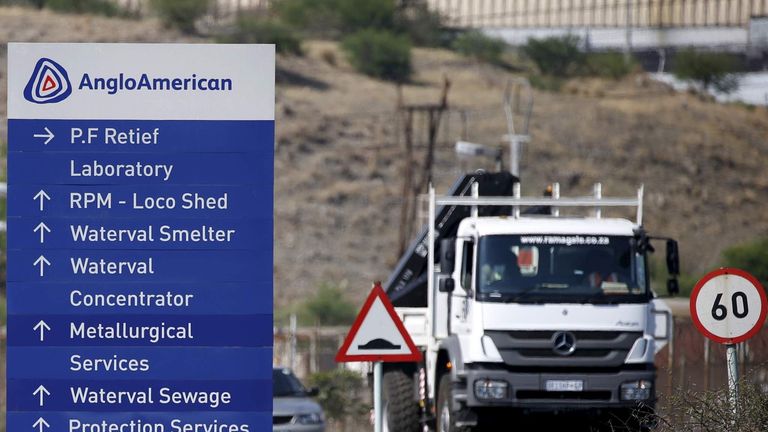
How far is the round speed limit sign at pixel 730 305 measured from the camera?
1162 cm

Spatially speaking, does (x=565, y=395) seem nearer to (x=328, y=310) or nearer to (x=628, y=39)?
(x=328, y=310)

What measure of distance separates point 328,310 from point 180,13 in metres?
40.0

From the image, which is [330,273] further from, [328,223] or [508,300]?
[508,300]

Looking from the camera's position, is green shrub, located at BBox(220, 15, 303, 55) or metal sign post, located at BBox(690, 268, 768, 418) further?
green shrub, located at BBox(220, 15, 303, 55)

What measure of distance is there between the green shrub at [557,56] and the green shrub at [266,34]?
15349 mm

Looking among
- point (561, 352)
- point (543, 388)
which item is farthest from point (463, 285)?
point (543, 388)

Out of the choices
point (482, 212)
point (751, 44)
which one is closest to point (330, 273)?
point (751, 44)

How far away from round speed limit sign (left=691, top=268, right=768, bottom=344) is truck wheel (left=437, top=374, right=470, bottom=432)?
5.86 metres

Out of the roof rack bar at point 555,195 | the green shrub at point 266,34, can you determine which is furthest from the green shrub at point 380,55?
the roof rack bar at point 555,195

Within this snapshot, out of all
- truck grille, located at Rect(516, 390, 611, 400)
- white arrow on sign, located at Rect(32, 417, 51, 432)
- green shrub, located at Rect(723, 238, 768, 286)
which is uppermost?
green shrub, located at Rect(723, 238, 768, 286)

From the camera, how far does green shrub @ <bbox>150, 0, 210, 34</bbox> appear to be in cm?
8456

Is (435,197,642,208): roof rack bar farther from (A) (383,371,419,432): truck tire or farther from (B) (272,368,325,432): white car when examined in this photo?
(B) (272,368,325,432): white car

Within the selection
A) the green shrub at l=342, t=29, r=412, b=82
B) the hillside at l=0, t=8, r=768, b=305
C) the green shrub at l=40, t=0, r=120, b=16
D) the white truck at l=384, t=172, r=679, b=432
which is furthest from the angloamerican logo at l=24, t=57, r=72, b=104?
the green shrub at l=40, t=0, r=120, b=16

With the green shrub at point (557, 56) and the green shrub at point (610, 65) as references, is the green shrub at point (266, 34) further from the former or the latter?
the green shrub at point (610, 65)
